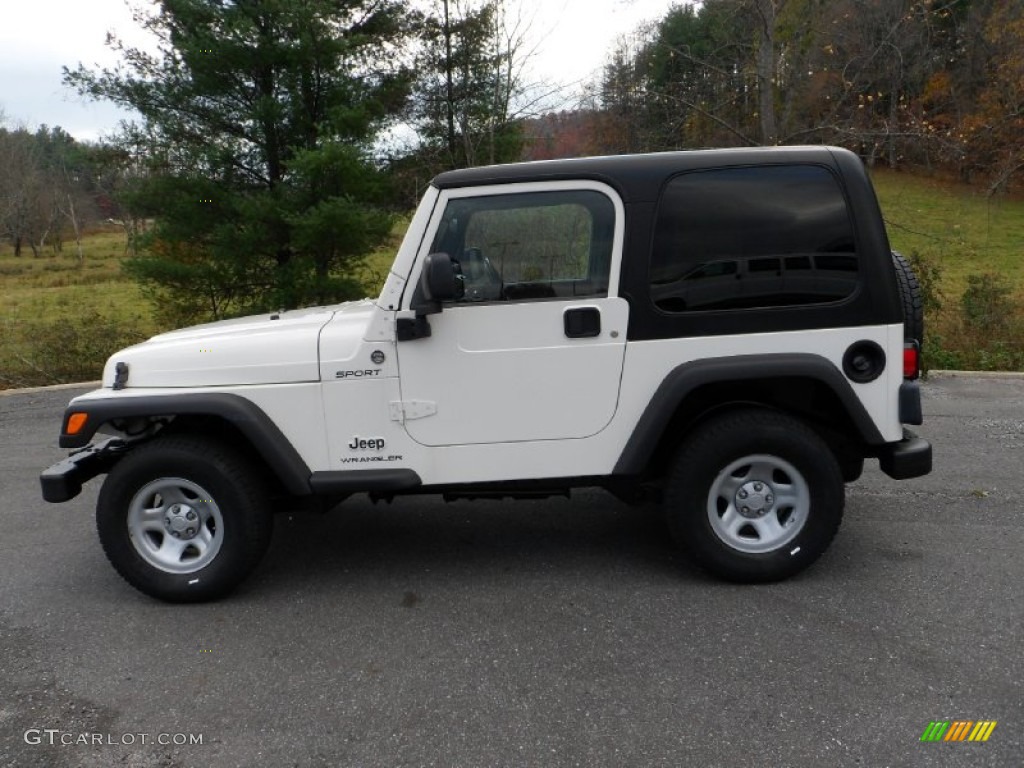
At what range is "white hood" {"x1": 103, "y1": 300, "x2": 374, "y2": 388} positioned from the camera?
3.64m

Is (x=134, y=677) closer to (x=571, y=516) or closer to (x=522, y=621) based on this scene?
(x=522, y=621)

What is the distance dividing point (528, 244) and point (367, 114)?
6.41 meters

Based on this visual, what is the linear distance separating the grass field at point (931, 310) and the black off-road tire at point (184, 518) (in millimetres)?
5663

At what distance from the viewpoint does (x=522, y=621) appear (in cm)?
350

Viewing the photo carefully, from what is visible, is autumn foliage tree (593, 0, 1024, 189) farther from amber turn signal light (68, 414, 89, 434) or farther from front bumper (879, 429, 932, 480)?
amber turn signal light (68, 414, 89, 434)

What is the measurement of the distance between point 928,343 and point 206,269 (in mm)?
8742

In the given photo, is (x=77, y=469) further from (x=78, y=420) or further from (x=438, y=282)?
(x=438, y=282)

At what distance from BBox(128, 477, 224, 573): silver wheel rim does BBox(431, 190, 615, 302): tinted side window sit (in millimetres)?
1682

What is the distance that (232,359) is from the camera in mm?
3678

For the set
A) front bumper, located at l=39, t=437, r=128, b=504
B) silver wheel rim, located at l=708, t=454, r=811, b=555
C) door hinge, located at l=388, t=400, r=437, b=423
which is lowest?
silver wheel rim, located at l=708, t=454, r=811, b=555

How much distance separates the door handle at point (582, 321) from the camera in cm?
354

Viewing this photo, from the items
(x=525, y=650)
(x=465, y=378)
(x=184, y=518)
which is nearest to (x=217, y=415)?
(x=184, y=518)

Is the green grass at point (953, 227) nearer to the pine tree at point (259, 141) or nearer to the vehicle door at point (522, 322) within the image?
the pine tree at point (259, 141)

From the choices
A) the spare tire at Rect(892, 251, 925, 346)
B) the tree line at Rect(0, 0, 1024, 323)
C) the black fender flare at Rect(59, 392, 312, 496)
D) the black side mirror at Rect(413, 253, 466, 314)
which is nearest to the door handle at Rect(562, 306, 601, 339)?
the black side mirror at Rect(413, 253, 466, 314)
